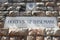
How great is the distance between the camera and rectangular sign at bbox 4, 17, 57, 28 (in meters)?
2.81

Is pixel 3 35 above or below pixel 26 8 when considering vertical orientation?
below

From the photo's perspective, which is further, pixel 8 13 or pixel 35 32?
pixel 8 13

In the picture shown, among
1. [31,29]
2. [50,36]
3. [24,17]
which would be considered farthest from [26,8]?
[50,36]

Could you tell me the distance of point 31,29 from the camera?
277cm

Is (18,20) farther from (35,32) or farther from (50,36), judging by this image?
(50,36)

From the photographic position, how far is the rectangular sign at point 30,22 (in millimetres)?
2812

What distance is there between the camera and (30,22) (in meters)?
2.85

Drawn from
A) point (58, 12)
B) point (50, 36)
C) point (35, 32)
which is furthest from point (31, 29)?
point (58, 12)

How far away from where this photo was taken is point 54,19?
286 cm

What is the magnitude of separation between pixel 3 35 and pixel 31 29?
0.38 metres

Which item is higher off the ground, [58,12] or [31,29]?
[58,12]

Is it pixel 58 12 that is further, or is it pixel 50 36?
pixel 58 12

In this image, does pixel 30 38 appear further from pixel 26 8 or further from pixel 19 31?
pixel 26 8

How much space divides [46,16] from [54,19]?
12 centimetres
